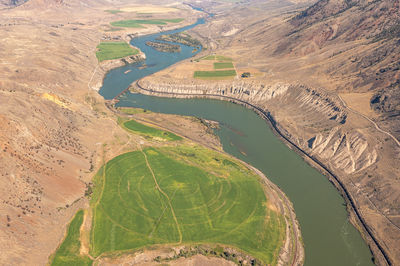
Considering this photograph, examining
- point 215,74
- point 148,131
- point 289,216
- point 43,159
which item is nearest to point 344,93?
point 215,74

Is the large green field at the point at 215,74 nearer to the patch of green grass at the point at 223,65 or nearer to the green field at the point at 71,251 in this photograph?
the patch of green grass at the point at 223,65

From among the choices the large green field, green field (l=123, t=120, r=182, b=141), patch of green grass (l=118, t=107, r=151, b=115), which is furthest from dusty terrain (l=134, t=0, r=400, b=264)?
green field (l=123, t=120, r=182, b=141)

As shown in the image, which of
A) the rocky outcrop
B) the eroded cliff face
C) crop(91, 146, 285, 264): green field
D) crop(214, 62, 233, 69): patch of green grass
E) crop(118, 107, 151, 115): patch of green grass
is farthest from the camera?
crop(214, 62, 233, 69): patch of green grass

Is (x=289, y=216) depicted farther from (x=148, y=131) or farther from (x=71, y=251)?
(x=148, y=131)

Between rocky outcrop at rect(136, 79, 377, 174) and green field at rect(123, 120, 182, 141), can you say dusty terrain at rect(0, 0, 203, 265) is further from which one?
rocky outcrop at rect(136, 79, 377, 174)

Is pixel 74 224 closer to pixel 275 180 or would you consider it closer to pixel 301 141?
pixel 275 180

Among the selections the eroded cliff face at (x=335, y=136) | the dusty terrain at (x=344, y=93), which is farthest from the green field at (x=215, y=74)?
the eroded cliff face at (x=335, y=136)
